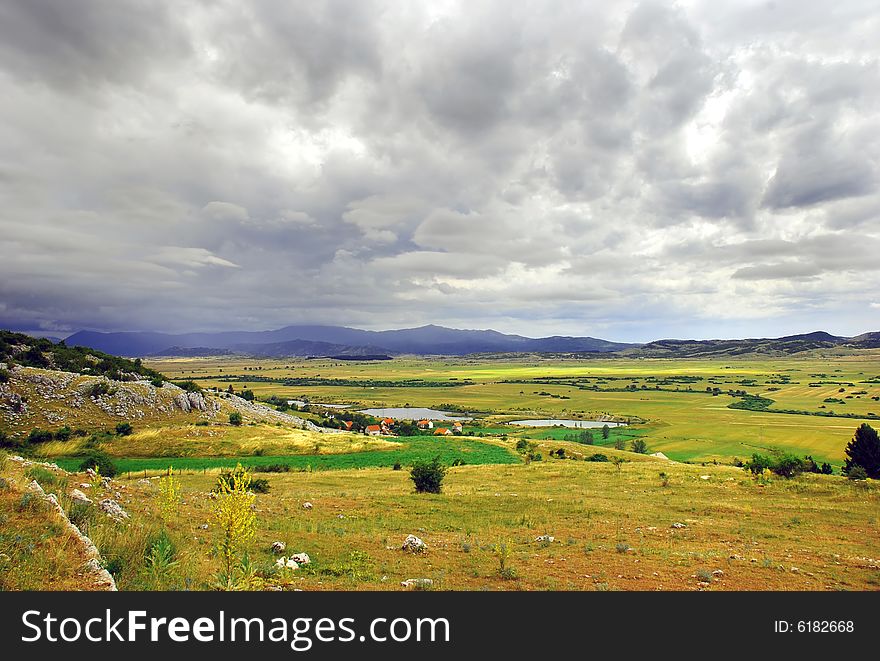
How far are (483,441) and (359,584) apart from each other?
223 ft

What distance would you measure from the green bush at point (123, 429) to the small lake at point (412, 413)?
8217 cm

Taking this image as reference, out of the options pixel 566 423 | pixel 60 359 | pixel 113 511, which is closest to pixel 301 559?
pixel 113 511

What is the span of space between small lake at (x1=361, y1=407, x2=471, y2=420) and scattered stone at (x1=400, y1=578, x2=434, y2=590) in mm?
128635

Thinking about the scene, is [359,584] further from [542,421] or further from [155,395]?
[542,421]

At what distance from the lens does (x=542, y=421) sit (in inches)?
5325

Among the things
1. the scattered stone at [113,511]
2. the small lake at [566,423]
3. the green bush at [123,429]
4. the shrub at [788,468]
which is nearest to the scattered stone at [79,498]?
the scattered stone at [113,511]

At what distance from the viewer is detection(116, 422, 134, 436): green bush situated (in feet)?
200

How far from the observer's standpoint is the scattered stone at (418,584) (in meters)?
11.1

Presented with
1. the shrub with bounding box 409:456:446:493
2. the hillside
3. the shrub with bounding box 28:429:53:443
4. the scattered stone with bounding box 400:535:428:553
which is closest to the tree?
the shrub with bounding box 409:456:446:493

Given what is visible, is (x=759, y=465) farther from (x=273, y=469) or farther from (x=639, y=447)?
(x=639, y=447)

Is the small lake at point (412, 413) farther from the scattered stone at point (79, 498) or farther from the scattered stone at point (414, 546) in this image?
the scattered stone at point (79, 498)

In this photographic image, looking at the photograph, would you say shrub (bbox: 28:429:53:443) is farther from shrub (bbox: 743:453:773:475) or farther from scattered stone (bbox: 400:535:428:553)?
shrub (bbox: 743:453:773:475)

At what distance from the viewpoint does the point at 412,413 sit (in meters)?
154
